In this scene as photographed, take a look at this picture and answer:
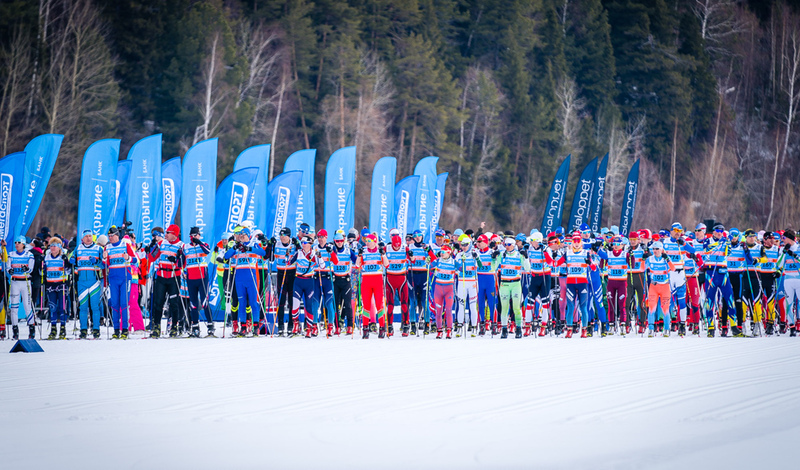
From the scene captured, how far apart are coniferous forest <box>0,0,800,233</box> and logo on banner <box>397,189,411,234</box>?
53.8ft

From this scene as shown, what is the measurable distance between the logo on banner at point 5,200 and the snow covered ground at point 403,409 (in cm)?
590

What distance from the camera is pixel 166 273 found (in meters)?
17.0

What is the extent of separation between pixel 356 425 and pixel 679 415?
276 cm

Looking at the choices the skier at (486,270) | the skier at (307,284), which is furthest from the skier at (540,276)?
the skier at (307,284)

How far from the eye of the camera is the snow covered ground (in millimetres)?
7180

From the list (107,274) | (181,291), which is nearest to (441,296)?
(181,291)

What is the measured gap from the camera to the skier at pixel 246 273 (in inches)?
685

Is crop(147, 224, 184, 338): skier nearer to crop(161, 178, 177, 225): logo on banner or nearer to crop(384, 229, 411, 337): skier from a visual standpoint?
crop(384, 229, 411, 337): skier

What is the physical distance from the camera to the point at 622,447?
24.2 ft

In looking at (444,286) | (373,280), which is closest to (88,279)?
(373,280)

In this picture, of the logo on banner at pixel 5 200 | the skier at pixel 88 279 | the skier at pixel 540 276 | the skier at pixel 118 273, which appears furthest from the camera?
the logo on banner at pixel 5 200

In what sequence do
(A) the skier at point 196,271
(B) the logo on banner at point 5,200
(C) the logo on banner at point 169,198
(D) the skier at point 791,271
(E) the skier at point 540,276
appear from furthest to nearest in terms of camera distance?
(C) the logo on banner at point 169,198 → (B) the logo on banner at point 5,200 → (E) the skier at point 540,276 → (A) the skier at point 196,271 → (D) the skier at point 791,271

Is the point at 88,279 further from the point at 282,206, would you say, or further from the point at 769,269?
the point at 769,269

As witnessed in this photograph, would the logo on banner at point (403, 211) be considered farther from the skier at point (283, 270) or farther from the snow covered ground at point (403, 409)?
the snow covered ground at point (403, 409)
